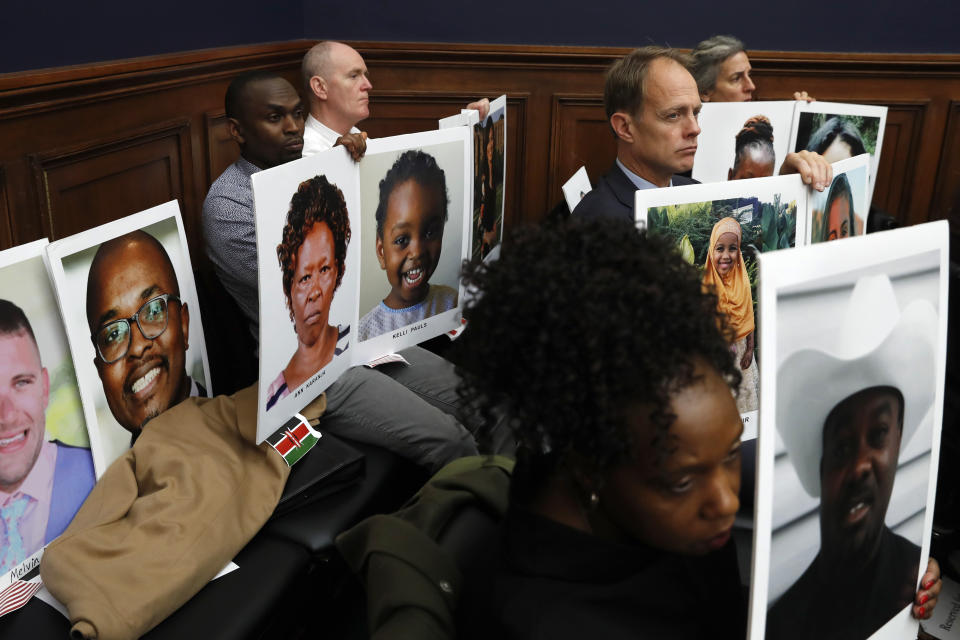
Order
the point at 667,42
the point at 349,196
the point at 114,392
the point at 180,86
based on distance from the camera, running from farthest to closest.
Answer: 1. the point at 667,42
2. the point at 180,86
3. the point at 349,196
4. the point at 114,392

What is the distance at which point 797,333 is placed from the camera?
82 cm

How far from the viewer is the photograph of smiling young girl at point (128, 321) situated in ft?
4.99

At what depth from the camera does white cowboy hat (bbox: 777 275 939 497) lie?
84 centimetres

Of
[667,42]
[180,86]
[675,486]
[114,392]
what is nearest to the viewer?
[675,486]

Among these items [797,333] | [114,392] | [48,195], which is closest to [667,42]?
[48,195]

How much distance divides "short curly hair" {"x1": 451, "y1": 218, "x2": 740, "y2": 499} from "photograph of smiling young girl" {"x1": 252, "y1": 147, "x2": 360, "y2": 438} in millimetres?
837

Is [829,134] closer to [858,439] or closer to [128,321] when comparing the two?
[858,439]

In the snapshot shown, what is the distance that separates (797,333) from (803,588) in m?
0.28

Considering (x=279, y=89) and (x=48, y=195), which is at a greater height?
(x=279, y=89)

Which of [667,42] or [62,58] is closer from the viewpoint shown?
[62,58]

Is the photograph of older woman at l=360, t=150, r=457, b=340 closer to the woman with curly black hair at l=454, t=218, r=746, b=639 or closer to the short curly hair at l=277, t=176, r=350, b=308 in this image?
the short curly hair at l=277, t=176, r=350, b=308

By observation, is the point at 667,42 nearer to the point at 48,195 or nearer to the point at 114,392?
the point at 48,195

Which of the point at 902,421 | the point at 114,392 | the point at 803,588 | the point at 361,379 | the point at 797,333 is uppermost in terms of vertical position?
the point at 797,333

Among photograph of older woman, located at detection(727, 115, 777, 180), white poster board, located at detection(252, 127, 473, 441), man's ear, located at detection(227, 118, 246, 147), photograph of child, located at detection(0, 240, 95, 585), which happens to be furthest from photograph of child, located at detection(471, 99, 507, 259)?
photograph of child, located at detection(0, 240, 95, 585)
